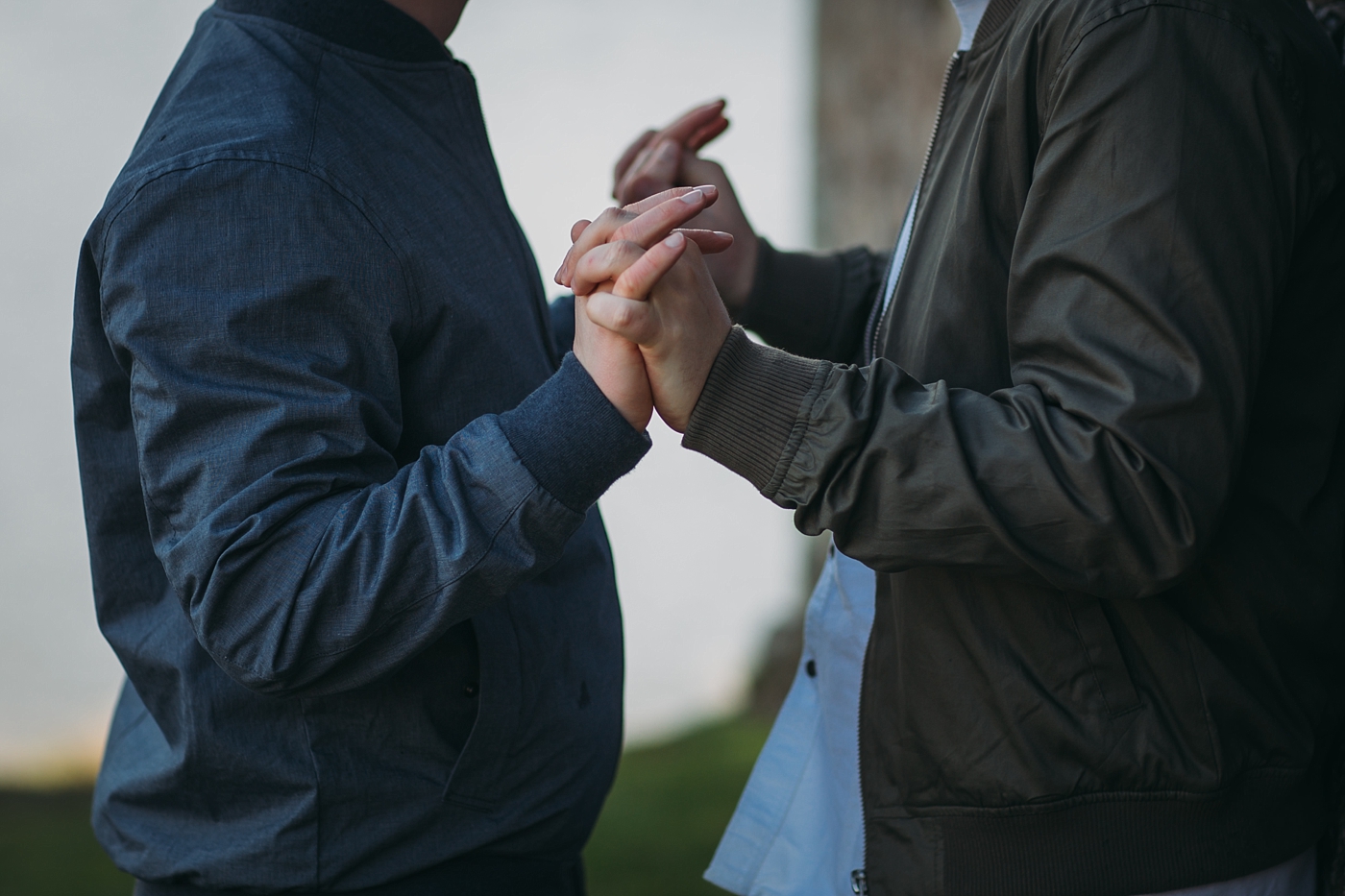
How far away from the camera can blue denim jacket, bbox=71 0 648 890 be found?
1262 millimetres

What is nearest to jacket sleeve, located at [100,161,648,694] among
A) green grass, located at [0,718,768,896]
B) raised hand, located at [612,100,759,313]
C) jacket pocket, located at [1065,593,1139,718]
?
jacket pocket, located at [1065,593,1139,718]

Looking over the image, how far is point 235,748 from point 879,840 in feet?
2.66

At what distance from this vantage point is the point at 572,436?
1271 mm

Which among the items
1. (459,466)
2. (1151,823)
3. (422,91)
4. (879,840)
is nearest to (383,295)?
(459,466)

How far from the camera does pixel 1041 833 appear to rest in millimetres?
1345

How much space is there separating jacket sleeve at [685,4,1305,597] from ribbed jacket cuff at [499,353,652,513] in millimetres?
180

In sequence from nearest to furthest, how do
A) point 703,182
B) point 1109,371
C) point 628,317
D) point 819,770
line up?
point 1109,371, point 628,317, point 819,770, point 703,182

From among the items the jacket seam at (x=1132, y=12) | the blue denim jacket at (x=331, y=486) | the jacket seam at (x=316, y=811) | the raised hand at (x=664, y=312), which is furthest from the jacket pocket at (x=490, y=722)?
the jacket seam at (x=1132, y=12)

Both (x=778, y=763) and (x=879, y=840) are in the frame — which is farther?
(x=778, y=763)

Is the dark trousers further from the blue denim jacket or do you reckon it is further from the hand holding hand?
the hand holding hand

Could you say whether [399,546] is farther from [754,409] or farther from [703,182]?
[703,182]

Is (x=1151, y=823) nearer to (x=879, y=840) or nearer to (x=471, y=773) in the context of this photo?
(x=879, y=840)

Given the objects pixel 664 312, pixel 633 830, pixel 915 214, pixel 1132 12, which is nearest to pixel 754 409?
pixel 664 312

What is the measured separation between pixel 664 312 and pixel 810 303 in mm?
820
